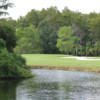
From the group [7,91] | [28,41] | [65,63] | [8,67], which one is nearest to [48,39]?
[28,41]

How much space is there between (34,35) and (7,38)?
48944 millimetres

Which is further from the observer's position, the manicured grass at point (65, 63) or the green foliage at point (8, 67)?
the manicured grass at point (65, 63)

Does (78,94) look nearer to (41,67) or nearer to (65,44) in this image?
(41,67)

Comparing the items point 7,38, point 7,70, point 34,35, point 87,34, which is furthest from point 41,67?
point 87,34

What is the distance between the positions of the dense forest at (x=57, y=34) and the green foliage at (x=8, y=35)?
31.4m

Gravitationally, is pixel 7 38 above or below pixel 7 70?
above

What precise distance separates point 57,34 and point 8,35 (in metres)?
57.6

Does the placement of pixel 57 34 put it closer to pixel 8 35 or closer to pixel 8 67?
pixel 8 35

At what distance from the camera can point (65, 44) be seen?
7606 cm

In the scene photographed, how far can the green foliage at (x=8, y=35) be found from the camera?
105 ft

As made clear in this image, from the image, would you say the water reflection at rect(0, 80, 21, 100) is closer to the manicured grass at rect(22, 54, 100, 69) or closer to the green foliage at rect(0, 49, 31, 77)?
the green foliage at rect(0, 49, 31, 77)

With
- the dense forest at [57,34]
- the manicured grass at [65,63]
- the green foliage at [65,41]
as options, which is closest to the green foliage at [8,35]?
the manicured grass at [65,63]

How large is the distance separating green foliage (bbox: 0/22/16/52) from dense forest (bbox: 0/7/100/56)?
31.4 meters

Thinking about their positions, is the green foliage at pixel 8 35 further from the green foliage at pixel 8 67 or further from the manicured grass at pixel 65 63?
the manicured grass at pixel 65 63
